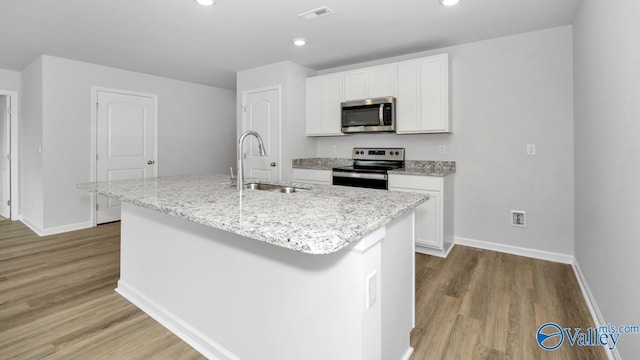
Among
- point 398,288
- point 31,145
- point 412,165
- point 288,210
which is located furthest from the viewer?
point 31,145

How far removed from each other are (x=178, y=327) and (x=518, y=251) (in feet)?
10.4

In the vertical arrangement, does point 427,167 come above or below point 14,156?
below

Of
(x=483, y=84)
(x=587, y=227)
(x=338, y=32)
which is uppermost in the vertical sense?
(x=338, y=32)

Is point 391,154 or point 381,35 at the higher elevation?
point 381,35

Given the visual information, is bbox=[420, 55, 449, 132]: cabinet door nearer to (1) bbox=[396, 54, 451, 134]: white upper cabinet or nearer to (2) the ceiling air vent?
(1) bbox=[396, 54, 451, 134]: white upper cabinet

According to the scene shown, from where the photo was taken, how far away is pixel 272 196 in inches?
68.4

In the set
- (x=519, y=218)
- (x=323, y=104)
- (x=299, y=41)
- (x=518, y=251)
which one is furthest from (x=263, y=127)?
(x=518, y=251)

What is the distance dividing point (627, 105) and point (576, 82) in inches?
63.7

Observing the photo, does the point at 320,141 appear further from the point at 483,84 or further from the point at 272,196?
the point at 272,196

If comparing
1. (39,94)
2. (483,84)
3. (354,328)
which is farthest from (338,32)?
(39,94)

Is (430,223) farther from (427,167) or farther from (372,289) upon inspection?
(372,289)

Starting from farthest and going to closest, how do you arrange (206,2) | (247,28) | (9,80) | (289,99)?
(9,80) < (289,99) < (247,28) < (206,2)

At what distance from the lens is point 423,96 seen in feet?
11.4

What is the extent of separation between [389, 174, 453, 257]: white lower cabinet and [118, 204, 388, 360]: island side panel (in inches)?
82.2
